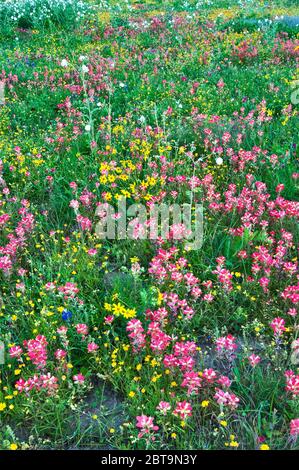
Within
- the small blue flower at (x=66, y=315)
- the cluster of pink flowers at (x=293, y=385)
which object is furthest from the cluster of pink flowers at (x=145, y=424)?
the small blue flower at (x=66, y=315)

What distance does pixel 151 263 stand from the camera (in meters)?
4.32

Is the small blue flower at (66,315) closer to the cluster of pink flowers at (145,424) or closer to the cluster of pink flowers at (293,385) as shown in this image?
the cluster of pink flowers at (145,424)

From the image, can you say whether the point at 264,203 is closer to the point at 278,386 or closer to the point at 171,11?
the point at 278,386

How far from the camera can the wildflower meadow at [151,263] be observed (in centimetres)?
335

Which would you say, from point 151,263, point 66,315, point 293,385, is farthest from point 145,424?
point 151,263

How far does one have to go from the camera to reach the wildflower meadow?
335 centimetres

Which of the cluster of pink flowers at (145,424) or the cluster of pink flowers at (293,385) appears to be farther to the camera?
the cluster of pink flowers at (293,385)

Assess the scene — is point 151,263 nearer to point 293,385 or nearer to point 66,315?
point 66,315

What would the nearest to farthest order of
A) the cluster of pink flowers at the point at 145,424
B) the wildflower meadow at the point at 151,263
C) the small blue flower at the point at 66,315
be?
the cluster of pink flowers at the point at 145,424
the wildflower meadow at the point at 151,263
the small blue flower at the point at 66,315

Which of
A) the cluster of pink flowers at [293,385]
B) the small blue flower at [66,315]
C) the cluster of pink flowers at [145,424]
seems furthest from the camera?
the small blue flower at [66,315]

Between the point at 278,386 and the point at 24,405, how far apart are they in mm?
1812

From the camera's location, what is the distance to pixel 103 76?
905 cm

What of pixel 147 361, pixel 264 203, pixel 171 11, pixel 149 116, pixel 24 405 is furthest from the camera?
pixel 171 11
